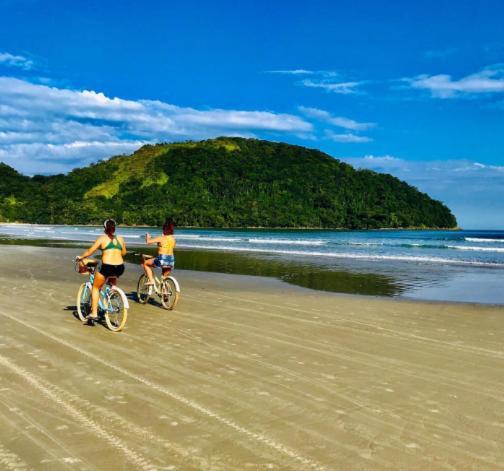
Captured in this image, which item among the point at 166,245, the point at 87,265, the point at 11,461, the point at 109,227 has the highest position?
the point at 109,227

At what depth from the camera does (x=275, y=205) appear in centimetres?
15288

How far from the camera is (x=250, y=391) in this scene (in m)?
5.78

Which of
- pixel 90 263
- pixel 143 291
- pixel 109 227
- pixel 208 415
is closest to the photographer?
pixel 208 415

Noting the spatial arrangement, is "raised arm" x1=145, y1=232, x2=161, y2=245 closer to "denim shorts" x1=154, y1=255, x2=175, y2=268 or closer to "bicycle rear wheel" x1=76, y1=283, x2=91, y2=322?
"denim shorts" x1=154, y1=255, x2=175, y2=268

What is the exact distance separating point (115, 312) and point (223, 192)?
14769 cm

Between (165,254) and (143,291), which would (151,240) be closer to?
(165,254)

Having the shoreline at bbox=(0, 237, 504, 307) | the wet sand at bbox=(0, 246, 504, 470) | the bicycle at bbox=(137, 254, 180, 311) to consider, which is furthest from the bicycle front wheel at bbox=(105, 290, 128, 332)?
the shoreline at bbox=(0, 237, 504, 307)

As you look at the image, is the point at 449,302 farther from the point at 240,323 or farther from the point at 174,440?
the point at 174,440

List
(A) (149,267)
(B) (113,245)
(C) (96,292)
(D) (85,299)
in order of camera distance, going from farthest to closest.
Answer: (A) (149,267)
(D) (85,299)
(C) (96,292)
(B) (113,245)

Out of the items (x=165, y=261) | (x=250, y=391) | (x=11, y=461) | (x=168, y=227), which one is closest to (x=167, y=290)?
(x=165, y=261)

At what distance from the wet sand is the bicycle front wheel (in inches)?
9.8

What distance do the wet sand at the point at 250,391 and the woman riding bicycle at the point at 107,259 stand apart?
597mm

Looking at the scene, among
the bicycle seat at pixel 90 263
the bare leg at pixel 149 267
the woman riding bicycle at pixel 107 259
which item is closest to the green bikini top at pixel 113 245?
the woman riding bicycle at pixel 107 259

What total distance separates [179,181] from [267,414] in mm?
156641
